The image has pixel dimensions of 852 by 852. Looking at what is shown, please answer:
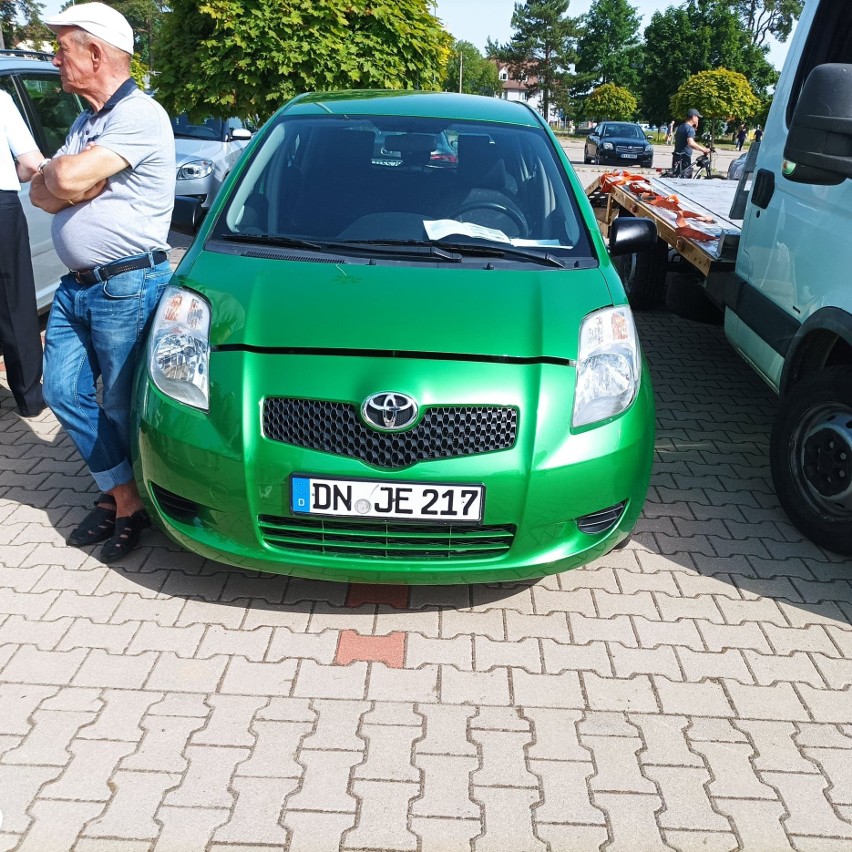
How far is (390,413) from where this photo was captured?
109 inches

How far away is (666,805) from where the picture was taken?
94.0 inches

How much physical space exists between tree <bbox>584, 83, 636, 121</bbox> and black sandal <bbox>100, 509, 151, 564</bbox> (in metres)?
45.3

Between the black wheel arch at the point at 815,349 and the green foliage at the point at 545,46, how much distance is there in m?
94.6

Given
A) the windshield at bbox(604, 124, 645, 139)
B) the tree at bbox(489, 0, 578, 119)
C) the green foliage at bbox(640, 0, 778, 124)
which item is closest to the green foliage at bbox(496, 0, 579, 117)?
the tree at bbox(489, 0, 578, 119)

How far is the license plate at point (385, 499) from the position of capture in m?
2.80

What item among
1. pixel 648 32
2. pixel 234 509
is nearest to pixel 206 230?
pixel 234 509

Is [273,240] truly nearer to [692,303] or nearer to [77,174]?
[77,174]

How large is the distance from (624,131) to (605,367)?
98.1 ft

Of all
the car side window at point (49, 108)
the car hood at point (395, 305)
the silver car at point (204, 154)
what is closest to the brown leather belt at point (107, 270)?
the car hood at point (395, 305)

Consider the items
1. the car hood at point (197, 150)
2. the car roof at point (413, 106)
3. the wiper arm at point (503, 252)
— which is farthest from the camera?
the car hood at point (197, 150)

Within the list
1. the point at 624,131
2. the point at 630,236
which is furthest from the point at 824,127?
the point at 624,131

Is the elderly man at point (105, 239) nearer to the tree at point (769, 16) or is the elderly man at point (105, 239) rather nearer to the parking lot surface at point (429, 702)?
the parking lot surface at point (429, 702)

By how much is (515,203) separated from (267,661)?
6.87 ft

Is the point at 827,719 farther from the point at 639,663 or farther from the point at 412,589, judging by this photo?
the point at 412,589
